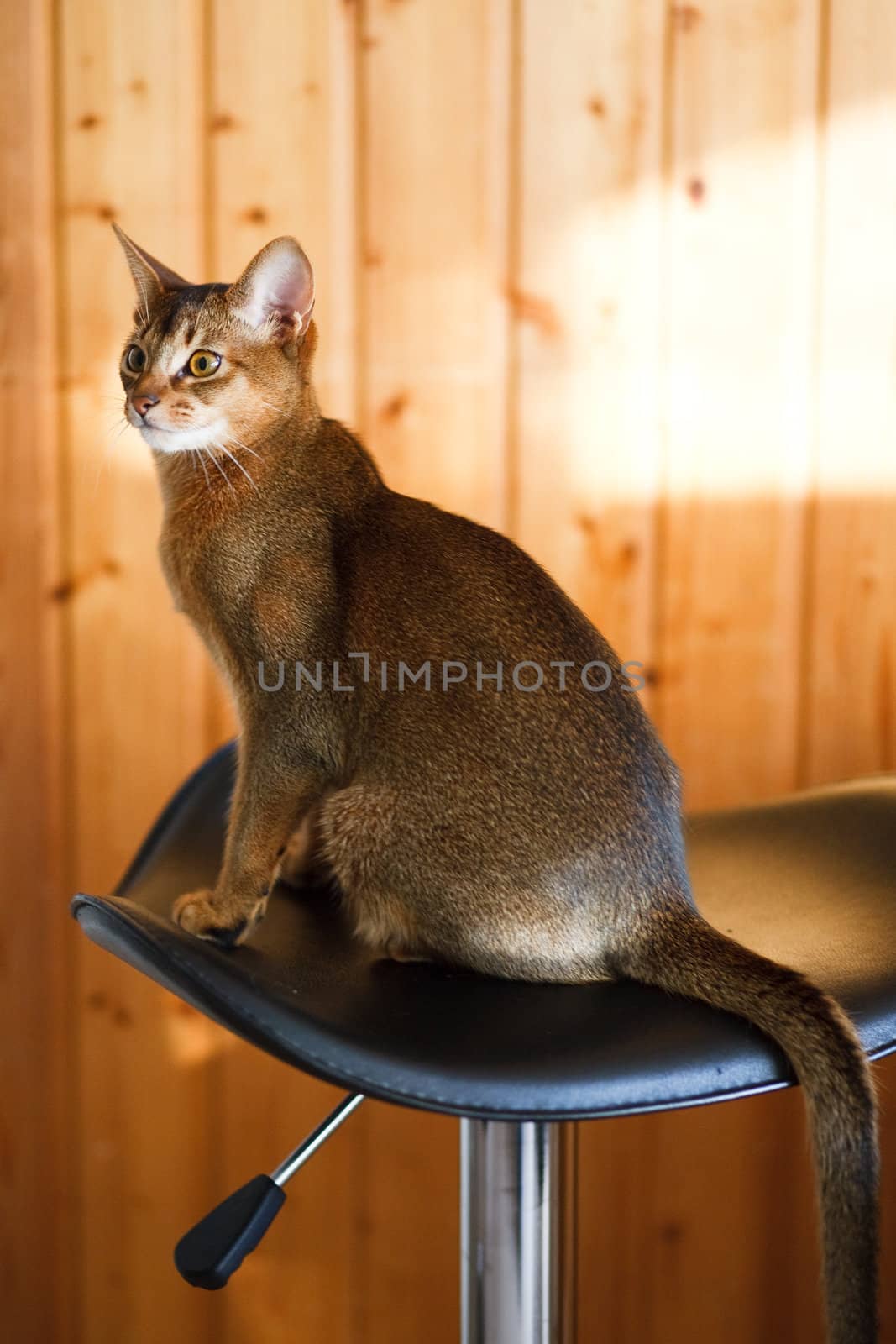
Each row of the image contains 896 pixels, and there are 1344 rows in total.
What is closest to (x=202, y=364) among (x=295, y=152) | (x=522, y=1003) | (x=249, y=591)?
(x=249, y=591)

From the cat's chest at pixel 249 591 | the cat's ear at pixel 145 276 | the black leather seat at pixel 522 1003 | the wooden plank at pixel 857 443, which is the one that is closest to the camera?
the black leather seat at pixel 522 1003

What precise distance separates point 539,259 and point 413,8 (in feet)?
1.07

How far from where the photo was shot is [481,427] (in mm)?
1460

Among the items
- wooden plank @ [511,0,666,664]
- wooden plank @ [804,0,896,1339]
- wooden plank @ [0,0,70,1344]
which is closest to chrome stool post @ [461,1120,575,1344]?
wooden plank @ [804,0,896,1339]

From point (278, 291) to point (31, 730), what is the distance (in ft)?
2.72

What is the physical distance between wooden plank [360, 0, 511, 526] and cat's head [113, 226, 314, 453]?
1.69 feet

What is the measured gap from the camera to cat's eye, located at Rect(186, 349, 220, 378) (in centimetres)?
92

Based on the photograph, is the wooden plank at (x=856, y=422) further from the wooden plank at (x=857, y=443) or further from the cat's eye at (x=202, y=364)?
the cat's eye at (x=202, y=364)

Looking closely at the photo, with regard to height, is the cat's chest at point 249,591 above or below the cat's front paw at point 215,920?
above

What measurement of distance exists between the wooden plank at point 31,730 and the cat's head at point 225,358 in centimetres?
62

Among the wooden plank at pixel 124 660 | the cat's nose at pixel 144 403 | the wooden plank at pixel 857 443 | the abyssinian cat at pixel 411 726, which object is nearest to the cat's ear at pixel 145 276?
the abyssinian cat at pixel 411 726

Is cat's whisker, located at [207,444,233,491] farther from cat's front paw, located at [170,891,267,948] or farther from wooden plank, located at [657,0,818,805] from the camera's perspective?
wooden plank, located at [657,0,818,805]

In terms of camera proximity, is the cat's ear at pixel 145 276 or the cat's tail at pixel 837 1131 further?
the cat's ear at pixel 145 276

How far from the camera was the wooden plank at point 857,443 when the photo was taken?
4.50 ft
